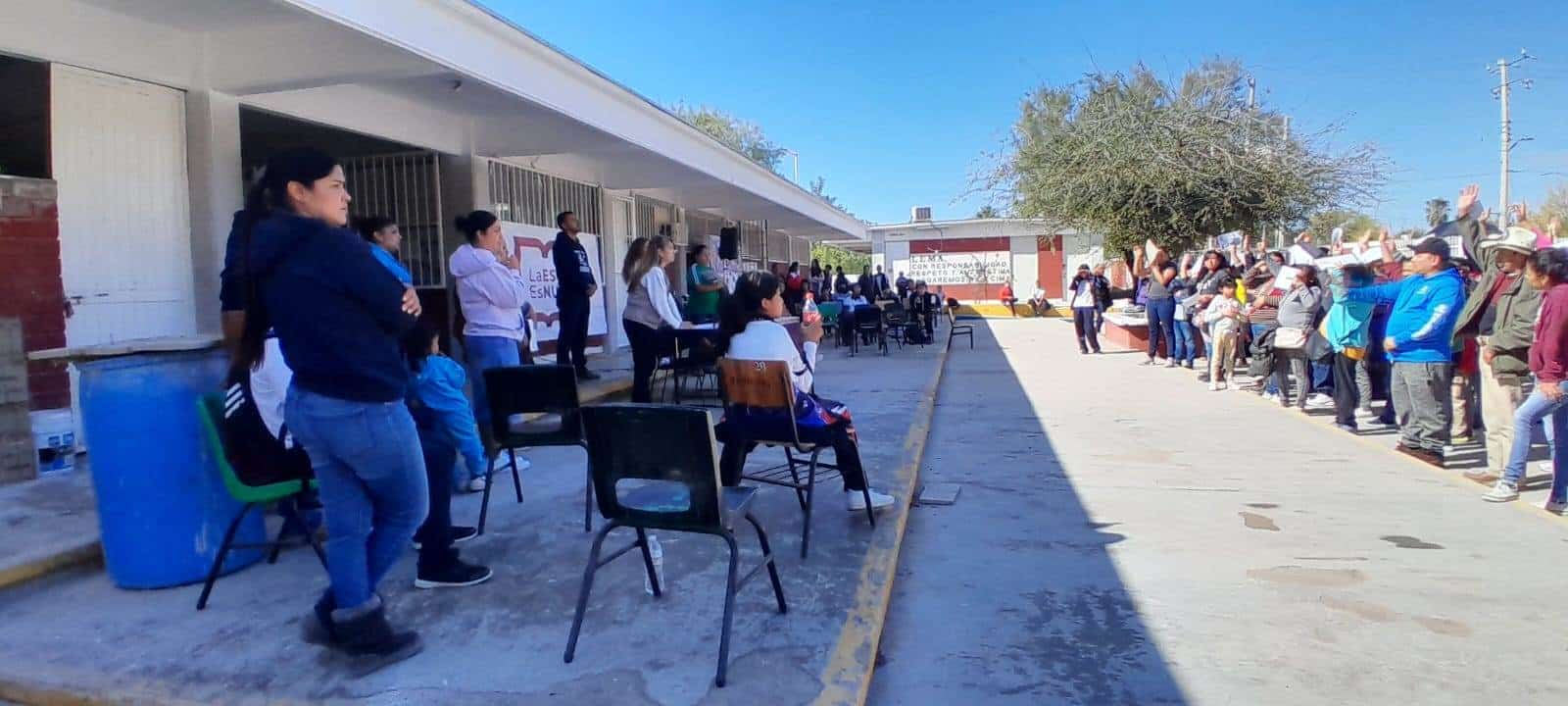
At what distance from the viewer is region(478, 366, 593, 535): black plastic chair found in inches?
→ 182

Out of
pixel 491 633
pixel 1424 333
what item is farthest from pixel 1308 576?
pixel 491 633

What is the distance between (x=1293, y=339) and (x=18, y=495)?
9538 mm

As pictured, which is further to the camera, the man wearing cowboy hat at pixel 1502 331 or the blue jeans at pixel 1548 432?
the man wearing cowboy hat at pixel 1502 331

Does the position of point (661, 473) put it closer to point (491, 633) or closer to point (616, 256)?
point (491, 633)

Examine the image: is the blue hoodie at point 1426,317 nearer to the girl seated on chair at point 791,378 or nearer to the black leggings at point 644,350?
the girl seated on chair at point 791,378

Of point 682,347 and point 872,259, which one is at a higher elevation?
point 872,259

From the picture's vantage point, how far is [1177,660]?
3.39 m

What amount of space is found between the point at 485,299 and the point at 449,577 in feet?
7.69

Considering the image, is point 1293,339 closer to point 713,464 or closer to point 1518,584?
point 1518,584

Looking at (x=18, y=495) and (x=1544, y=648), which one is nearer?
(x=1544, y=648)

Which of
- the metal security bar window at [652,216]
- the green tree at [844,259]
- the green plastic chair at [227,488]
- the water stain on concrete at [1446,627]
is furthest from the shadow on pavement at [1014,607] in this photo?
the green tree at [844,259]

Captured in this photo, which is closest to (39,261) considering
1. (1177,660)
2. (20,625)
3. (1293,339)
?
(20,625)

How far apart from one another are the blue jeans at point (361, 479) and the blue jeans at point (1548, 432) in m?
5.97

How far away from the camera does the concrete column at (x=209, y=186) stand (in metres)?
6.50
